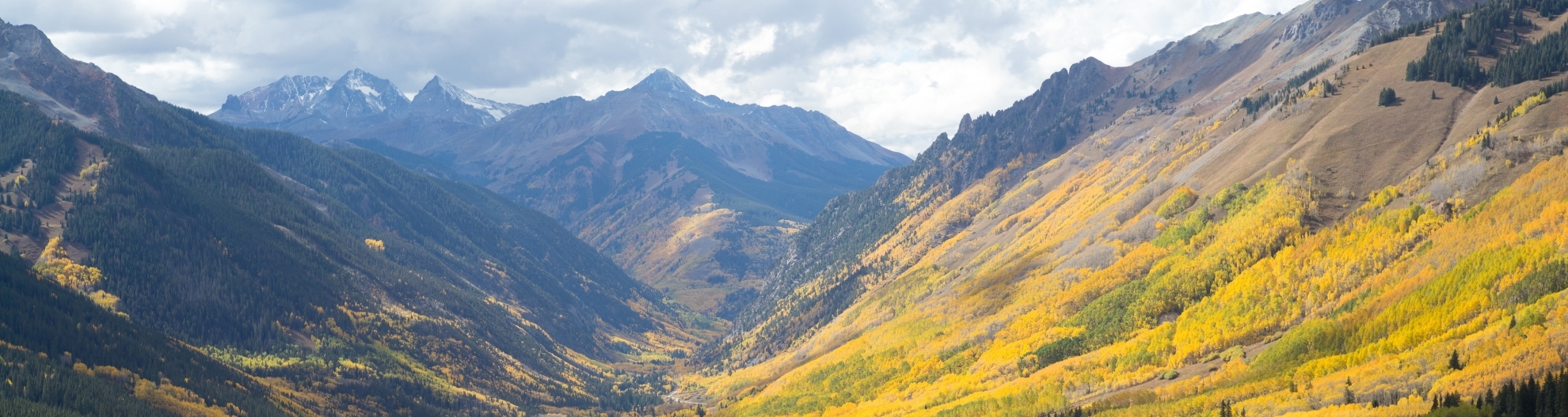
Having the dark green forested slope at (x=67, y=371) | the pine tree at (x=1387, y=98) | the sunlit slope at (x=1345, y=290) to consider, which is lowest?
the dark green forested slope at (x=67, y=371)

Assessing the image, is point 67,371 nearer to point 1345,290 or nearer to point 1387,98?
point 1345,290

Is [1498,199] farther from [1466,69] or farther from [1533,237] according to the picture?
[1466,69]

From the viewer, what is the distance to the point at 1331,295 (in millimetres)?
138625

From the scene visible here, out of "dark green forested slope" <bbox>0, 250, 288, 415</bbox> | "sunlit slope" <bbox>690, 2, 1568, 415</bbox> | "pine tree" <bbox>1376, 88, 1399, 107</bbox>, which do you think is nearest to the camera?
"sunlit slope" <bbox>690, 2, 1568, 415</bbox>

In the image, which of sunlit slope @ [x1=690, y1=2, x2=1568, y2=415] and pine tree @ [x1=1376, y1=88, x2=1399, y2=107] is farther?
pine tree @ [x1=1376, y1=88, x2=1399, y2=107]

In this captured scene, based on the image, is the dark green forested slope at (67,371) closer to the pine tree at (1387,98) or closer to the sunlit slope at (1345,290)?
the sunlit slope at (1345,290)

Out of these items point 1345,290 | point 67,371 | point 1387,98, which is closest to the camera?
point 1345,290

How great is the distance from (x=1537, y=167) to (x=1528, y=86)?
174 feet

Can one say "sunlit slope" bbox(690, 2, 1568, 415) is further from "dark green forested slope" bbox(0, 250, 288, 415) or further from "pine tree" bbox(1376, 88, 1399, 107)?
"dark green forested slope" bbox(0, 250, 288, 415)

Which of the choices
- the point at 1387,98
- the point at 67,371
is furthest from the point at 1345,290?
the point at 67,371

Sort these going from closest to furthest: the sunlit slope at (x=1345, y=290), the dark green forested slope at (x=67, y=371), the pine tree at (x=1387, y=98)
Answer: the sunlit slope at (x=1345, y=290) → the dark green forested slope at (x=67, y=371) → the pine tree at (x=1387, y=98)

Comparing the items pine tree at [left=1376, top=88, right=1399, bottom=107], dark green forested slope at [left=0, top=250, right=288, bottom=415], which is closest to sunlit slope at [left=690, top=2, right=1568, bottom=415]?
pine tree at [left=1376, top=88, right=1399, bottom=107]

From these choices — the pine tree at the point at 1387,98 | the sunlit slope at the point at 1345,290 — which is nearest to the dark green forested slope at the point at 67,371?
the sunlit slope at the point at 1345,290

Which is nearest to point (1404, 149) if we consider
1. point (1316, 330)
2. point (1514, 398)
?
point (1316, 330)
